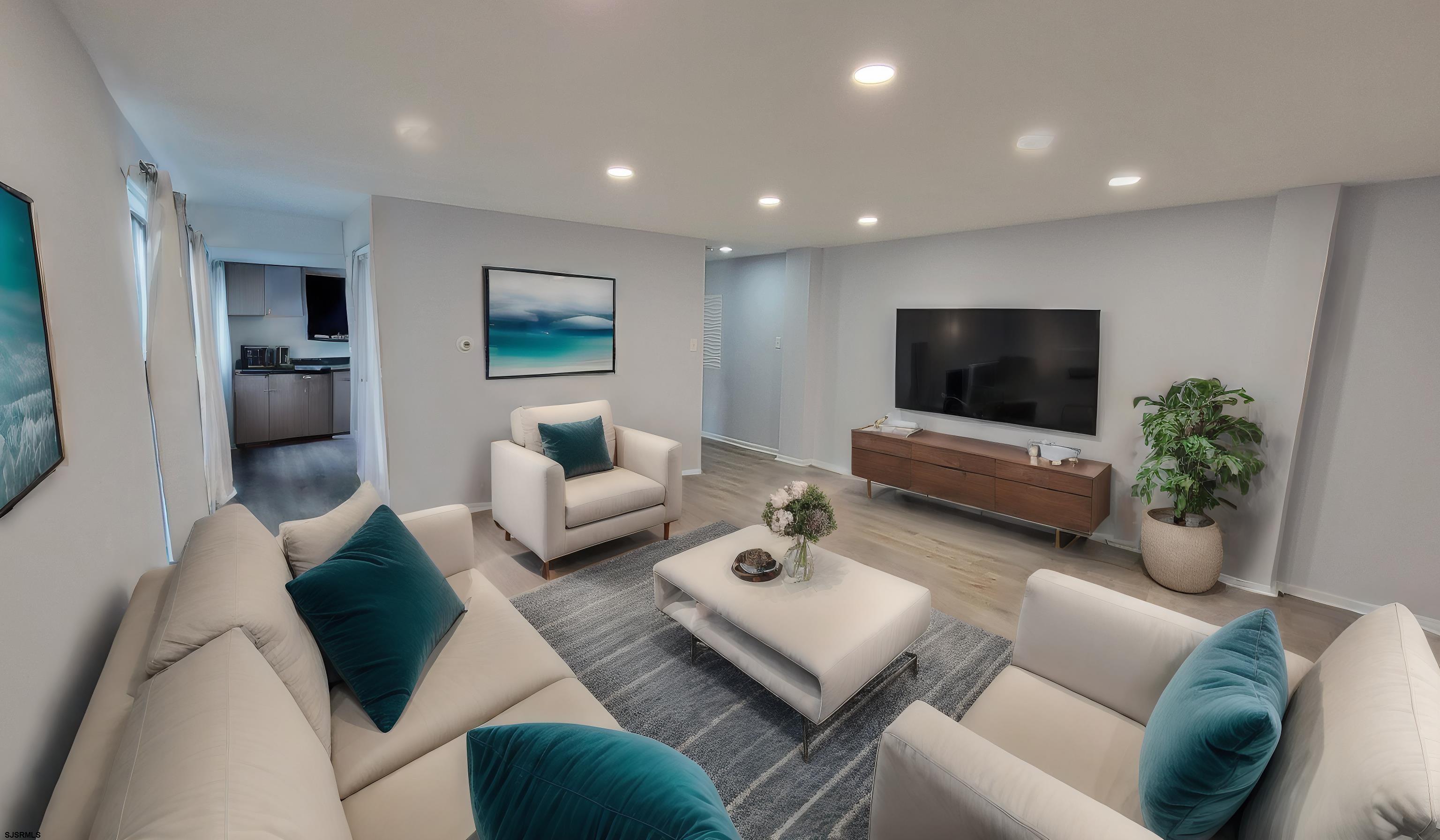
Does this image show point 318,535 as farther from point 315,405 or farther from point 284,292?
point 284,292

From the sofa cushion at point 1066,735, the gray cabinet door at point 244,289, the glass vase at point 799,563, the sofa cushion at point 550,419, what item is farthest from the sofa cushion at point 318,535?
the gray cabinet door at point 244,289

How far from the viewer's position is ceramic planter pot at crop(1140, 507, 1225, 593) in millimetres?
3271

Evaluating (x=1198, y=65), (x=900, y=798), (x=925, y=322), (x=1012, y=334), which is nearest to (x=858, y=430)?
(x=925, y=322)

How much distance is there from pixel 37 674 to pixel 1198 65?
3.19m

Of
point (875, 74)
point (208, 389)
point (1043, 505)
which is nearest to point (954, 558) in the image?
point (1043, 505)

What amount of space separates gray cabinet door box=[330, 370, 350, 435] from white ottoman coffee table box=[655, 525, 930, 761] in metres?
6.12

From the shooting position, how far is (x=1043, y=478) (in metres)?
3.90

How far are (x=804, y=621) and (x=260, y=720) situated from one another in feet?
5.33

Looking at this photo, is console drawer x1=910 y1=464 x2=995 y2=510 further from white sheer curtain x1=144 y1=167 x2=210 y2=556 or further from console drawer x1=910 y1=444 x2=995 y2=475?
white sheer curtain x1=144 y1=167 x2=210 y2=556

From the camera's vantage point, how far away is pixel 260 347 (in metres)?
6.82

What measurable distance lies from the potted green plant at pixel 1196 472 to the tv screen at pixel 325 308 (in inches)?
319

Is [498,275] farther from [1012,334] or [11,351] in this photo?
[1012,334]

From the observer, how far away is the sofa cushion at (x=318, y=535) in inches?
70.1

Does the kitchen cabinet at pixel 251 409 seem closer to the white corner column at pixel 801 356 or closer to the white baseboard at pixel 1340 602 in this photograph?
the white corner column at pixel 801 356
